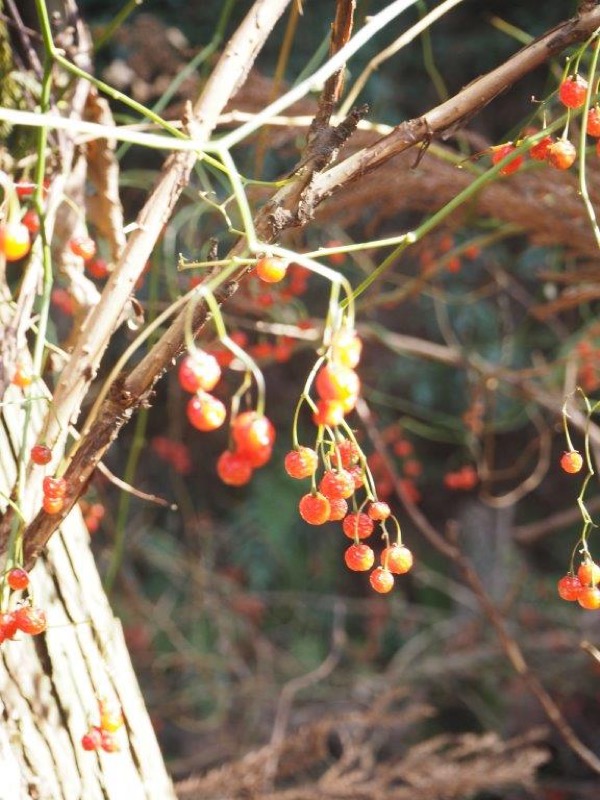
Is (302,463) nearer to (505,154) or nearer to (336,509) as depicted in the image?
(336,509)

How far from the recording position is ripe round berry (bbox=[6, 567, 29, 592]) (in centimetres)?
68

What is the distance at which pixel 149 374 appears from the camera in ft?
2.20

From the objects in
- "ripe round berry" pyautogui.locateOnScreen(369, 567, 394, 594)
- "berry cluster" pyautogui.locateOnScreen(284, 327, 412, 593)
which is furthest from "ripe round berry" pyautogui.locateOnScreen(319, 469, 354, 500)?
"ripe round berry" pyautogui.locateOnScreen(369, 567, 394, 594)

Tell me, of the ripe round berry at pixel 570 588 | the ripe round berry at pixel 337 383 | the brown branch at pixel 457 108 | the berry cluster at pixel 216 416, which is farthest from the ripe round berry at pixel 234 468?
the ripe round berry at pixel 570 588

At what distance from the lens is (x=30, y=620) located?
684 millimetres

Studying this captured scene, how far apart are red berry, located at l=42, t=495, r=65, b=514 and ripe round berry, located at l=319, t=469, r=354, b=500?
22 cm

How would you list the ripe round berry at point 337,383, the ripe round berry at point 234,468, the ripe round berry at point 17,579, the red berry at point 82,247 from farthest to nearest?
the red berry at point 82,247 → the ripe round berry at point 17,579 → the ripe round berry at point 234,468 → the ripe round berry at point 337,383

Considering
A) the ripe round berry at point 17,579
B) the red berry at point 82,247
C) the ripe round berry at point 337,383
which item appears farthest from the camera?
the red berry at point 82,247

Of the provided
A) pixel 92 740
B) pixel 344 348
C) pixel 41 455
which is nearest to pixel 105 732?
pixel 92 740

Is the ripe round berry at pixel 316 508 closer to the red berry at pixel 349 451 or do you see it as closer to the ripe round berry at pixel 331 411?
the red berry at pixel 349 451

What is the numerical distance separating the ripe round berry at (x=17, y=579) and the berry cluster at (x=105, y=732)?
0.56 feet

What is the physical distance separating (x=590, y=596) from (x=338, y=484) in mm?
257

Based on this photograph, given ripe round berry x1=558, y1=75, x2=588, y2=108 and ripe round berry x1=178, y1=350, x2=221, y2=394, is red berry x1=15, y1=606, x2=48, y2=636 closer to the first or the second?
ripe round berry x1=178, y1=350, x2=221, y2=394

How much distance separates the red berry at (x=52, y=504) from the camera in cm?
69
